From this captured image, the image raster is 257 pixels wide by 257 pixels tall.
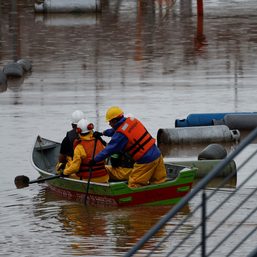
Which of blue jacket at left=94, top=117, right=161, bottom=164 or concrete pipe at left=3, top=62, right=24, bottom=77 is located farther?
concrete pipe at left=3, top=62, right=24, bottom=77

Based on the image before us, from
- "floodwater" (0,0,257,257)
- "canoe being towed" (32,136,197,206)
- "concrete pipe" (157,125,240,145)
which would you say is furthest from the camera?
"concrete pipe" (157,125,240,145)

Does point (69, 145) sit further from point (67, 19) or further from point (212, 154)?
point (67, 19)

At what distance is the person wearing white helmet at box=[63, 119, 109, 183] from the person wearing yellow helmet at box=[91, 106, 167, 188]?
1.03 ft

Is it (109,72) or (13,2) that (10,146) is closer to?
(109,72)

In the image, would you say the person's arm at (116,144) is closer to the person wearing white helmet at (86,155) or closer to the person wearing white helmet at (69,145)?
the person wearing white helmet at (86,155)

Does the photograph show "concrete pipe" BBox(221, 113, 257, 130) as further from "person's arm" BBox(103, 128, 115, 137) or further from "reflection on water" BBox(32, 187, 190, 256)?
"reflection on water" BBox(32, 187, 190, 256)

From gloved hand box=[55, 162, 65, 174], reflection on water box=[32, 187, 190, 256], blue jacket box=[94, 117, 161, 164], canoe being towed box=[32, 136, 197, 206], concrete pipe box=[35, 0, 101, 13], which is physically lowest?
reflection on water box=[32, 187, 190, 256]

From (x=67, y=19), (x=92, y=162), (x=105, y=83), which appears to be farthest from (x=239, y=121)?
(x=67, y=19)

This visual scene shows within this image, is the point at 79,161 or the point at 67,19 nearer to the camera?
the point at 79,161

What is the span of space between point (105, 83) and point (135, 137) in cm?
1519

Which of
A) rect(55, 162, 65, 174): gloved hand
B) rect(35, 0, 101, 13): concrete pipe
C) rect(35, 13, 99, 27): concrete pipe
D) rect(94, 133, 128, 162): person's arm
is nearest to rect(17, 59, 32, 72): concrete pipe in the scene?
rect(35, 13, 99, 27): concrete pipe

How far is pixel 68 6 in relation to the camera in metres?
51.8

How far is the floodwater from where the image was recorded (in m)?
17.3

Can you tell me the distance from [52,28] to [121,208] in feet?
98.0
